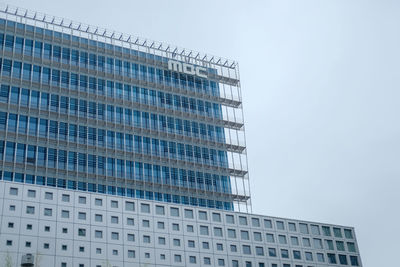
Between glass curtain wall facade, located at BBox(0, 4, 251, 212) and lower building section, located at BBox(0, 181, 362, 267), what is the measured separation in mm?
21681

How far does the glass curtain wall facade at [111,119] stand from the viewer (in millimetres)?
129625

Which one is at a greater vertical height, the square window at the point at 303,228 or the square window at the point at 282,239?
the square window at the point at 303,228

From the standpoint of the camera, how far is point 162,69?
155250 mm

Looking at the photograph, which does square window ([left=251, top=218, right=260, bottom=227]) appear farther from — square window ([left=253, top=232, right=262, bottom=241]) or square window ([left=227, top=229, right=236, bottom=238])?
square window ([left=227, top=229, right=236, bottom=238])

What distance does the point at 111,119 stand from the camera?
141 metres

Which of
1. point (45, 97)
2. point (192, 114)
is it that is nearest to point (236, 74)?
point (192, 114)

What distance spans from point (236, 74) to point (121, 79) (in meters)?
32.8

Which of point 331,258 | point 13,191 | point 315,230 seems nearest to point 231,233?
point 315,230

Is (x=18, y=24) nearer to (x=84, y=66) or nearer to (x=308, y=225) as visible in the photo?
(x=84, y=66)

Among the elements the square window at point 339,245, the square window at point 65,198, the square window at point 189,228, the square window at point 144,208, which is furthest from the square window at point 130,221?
the square window at point 339,245

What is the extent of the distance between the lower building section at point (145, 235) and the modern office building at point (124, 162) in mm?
191

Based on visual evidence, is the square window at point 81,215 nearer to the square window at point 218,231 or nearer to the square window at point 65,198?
the square window at point 65,198

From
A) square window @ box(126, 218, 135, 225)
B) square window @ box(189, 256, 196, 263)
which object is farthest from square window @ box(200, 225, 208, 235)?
square window @ box(126, 218, 135, 225)

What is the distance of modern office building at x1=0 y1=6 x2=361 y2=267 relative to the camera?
102938 mm
